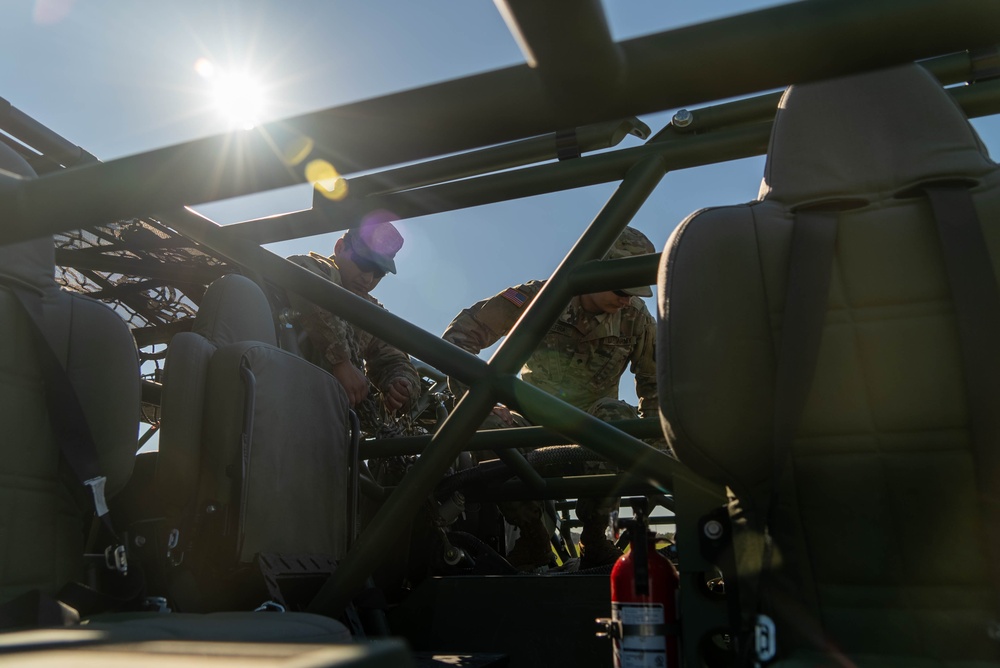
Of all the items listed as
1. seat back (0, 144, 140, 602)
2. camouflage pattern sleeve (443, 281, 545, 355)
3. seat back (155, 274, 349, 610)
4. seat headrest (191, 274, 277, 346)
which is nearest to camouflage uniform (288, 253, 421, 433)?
camouflage pattern sleeve (443, 281, 545, 355)

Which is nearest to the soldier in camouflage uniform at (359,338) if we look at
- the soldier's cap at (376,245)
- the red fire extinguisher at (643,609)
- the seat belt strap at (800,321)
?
the soldier's cap at (376,245)

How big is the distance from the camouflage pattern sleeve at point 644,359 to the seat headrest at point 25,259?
258cm

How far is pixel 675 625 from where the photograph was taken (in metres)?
1.26

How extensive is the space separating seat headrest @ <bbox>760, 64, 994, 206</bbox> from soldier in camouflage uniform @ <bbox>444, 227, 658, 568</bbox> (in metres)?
2.00

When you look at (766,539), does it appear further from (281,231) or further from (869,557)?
(281,231)

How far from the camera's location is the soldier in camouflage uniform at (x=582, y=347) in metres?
3.33

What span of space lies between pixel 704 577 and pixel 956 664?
342 mm

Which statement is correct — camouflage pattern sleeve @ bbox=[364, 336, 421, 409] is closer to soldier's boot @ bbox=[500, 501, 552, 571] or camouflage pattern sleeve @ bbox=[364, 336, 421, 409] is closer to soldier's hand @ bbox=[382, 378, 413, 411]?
soldier's hand @ bbox=[382, 378, 413, 411]

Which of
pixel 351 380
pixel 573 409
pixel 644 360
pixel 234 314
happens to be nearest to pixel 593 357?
pixel 644 360

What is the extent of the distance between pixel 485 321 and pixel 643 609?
213 centimetres

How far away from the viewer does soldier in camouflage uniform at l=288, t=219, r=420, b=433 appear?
3078mm

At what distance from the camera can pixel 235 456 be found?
5.86ft

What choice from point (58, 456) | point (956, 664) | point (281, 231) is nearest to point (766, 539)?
point (956, 664)

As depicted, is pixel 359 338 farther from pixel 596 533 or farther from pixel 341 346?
pixel 596 533
